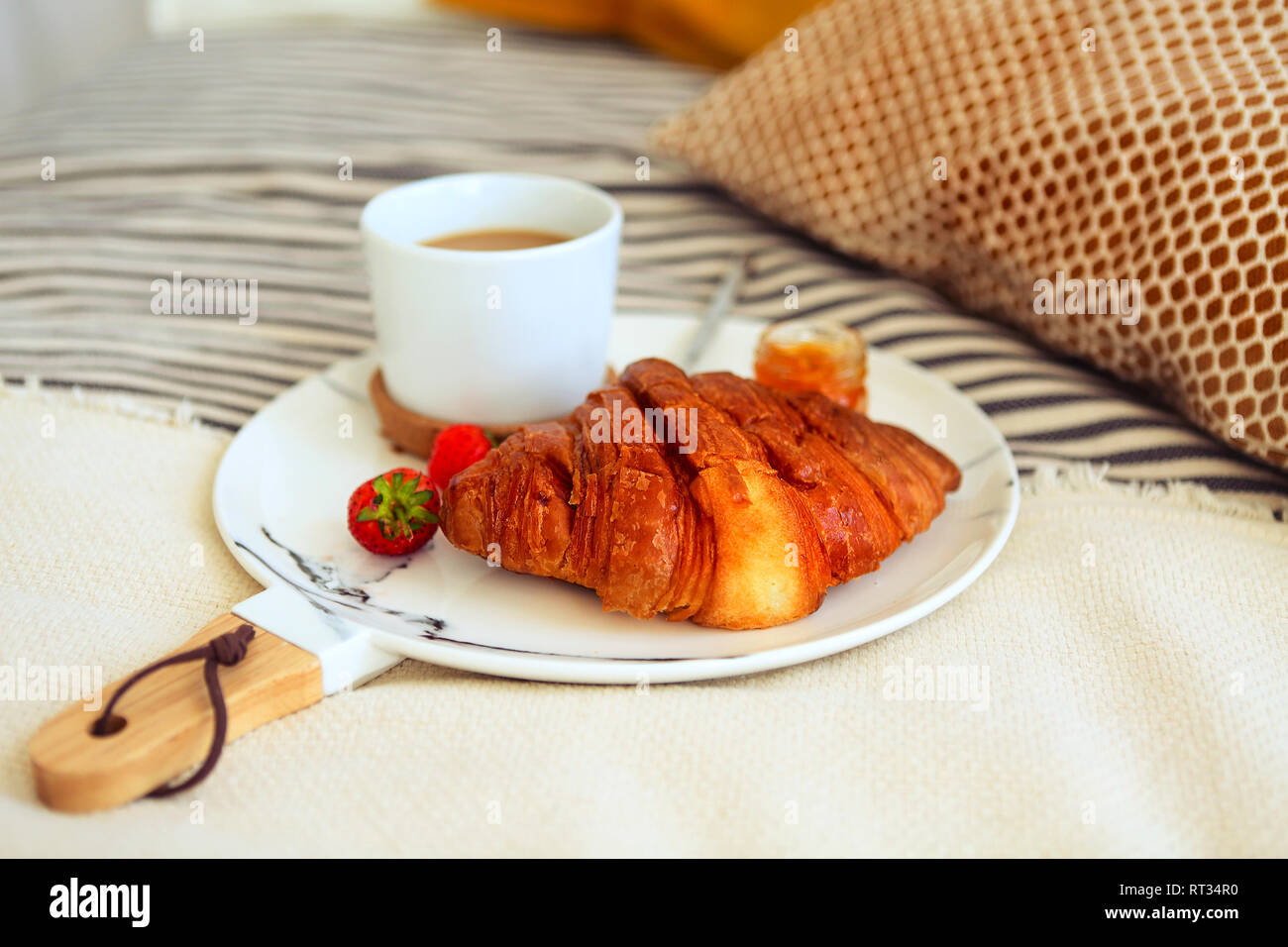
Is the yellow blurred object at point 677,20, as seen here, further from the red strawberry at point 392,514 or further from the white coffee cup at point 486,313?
the red strawberry at point 392,514

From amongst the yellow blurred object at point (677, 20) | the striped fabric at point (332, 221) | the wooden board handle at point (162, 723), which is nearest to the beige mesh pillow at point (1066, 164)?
the striped fabric at point (332, 221)

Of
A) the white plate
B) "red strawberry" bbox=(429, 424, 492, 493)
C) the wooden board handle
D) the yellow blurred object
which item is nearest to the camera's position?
the wooden board handle

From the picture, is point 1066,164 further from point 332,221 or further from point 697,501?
point 332,221

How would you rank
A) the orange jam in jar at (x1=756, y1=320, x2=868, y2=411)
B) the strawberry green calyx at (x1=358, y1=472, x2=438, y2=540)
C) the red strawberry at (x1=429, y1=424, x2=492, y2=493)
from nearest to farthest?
the strawberry green calyx at (x1=358, y1=472, x2=438, y2=540) < the red strawberry at (x1=429, y1=424, x2=492, y2=493) < the orange jam in jar at (x1=756, y1=320, x2=868, y2=411)

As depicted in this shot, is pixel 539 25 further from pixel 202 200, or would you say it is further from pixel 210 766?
pixel 210 766

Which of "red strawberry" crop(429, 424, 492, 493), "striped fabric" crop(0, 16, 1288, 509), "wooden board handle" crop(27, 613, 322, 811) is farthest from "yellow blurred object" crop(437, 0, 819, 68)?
"wooden board handle" crop(27, 613, 322, 811)

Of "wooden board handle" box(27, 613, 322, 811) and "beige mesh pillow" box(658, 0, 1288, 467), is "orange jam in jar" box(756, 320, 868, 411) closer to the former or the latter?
"beige mesh pillow" box(658, 0, 1288, 467)

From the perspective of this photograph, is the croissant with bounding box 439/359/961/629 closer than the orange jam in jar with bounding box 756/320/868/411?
Yes
